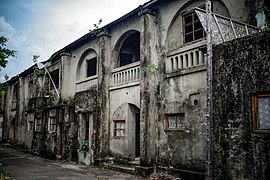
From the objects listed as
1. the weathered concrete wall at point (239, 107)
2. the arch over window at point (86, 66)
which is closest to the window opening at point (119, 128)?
the arch over window at point (86, 66)

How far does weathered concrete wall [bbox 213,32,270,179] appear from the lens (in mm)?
5566

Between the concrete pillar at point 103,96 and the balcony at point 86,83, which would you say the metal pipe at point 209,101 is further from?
the balcony at point 86,83

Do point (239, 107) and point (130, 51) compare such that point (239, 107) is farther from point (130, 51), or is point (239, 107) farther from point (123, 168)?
point (130, 51)

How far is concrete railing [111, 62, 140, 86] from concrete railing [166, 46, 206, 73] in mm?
1888

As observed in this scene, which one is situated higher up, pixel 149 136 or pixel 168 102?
pixel 168 102

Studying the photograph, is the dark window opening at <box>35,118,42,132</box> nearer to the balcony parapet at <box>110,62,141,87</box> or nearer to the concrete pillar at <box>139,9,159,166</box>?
the balcony parapet at <box>110,62,141,87</box>

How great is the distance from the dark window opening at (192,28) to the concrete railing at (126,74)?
8.61ft

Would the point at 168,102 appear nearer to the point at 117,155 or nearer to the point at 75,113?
the point at 117,155

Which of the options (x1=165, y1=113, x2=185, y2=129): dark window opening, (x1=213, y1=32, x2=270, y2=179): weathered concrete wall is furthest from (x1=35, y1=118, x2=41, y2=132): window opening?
(x1=213, y1=32, x2=270, y2=179): weathered concrete wall

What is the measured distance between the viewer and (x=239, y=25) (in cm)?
723

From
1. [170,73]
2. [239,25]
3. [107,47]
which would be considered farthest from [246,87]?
[107,47]

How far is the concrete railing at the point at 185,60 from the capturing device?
329 inches

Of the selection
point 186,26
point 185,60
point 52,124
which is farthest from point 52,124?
point 186,26

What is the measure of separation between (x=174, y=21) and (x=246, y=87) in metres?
4.57
